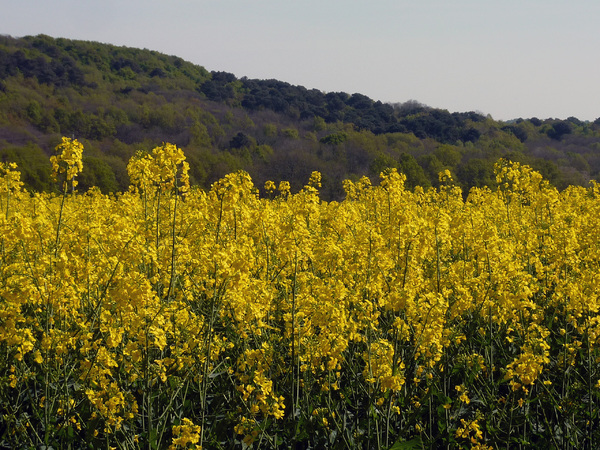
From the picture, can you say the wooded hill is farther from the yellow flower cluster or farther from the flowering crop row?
the flowering crop row

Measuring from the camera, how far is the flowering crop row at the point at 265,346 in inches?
140

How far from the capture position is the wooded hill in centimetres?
3066

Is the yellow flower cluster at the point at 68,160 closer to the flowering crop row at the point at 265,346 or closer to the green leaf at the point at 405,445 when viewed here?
the flowering crop row at the point at 265,346

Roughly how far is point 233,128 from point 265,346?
4930 cm

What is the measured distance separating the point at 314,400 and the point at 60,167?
273 centimetres

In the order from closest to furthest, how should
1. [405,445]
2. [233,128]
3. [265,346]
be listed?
[405,445] < [265,346] < [233,128]

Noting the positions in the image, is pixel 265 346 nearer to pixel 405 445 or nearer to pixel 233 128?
pixel 405 445

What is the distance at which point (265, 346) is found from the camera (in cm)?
377

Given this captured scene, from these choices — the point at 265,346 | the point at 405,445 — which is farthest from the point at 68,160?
the point at 405,445

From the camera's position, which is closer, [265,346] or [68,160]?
[265,346]

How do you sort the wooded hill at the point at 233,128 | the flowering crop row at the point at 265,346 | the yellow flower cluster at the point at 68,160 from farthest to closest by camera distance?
the wooded hill at the point at 233,128, the yellow flower cluster at the point at 68,160, the flowering crop row at the point at 265,346

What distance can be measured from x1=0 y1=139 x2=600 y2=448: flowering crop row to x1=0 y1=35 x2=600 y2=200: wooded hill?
2106 centimetres

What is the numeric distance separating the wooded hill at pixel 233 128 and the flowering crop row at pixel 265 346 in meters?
21.1

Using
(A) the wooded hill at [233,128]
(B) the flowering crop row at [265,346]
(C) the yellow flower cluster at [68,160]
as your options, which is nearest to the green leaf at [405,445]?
(B) the flowering crop row at [265,346]
